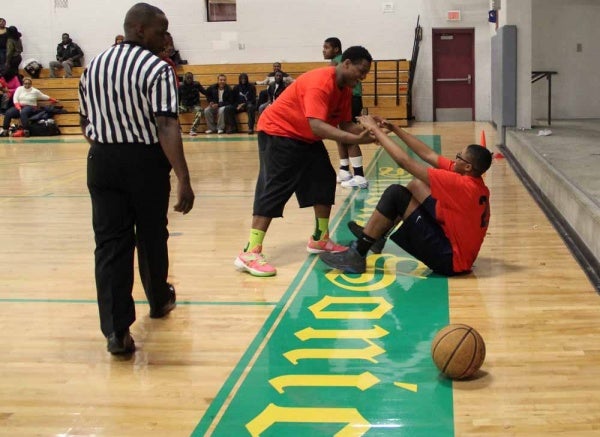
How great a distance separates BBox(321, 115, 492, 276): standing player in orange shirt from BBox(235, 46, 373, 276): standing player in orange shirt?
1.16 ft

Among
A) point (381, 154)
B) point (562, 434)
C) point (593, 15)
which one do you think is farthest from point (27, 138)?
point (562, 434)

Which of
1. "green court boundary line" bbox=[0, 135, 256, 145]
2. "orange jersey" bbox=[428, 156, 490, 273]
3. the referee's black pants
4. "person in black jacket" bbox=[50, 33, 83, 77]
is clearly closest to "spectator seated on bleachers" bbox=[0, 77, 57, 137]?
"green court boundary line" bbox=[0, 135, 256, 145]

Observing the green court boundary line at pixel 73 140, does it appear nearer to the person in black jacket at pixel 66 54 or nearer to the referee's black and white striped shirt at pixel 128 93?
the person in black jacket at pixel 66 54

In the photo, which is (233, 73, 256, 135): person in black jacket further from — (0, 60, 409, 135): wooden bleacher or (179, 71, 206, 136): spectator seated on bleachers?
(179, 71, 206, 136): spectator seated on bleachers

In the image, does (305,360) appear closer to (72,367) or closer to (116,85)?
(72,367)

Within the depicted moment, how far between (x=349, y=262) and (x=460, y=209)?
0.91 meters

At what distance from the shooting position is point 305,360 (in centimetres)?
384

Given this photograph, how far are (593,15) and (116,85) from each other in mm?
14868

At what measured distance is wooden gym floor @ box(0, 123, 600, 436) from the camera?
3.21 metres

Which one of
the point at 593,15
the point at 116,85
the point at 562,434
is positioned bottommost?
the point at 562,434

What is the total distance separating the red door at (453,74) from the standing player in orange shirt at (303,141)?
15.1 meters

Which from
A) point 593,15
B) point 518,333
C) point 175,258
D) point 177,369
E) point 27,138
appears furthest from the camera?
point 27,138

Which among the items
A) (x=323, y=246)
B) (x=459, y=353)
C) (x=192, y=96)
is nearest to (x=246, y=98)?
(x=192, y=96)

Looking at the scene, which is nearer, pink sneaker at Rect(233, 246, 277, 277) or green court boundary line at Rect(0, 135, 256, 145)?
pink sneaker at Rect(233, 246, 277, 277)
